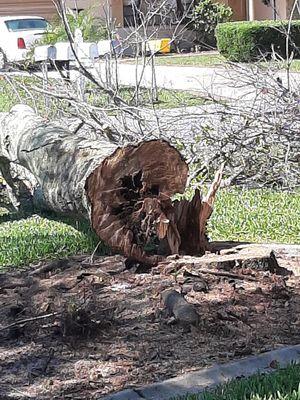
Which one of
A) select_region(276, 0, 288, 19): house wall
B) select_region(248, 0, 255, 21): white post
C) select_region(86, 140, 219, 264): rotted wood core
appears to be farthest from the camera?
select_region(248, 0, 255, 21): white post

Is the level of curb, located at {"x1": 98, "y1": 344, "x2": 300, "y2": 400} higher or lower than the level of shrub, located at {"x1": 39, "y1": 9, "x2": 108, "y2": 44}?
lower

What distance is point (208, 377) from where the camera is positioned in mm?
4004

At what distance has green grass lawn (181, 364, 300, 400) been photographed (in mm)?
3605

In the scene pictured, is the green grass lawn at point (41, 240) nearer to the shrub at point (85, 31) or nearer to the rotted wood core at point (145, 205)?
the rotted wood core at point (145, 205)

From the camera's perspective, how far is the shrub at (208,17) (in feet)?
108

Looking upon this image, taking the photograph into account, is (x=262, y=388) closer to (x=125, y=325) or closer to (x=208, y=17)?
(x=125, y=325)

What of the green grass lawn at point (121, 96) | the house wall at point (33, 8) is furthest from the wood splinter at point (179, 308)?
the house wall at point (33, 8)

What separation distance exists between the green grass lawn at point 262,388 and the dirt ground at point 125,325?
1.23 ft

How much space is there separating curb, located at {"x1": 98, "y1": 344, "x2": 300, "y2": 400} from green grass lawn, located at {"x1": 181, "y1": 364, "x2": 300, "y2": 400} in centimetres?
12

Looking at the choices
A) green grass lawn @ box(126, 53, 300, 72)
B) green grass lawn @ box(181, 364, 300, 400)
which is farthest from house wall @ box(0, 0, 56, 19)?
green grass lawn @ box(181, 364, 300, 400)

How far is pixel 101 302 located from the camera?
16.3 feet

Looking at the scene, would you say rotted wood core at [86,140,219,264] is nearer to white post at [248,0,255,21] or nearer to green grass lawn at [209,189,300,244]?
green grass lawn at [209,189,300,244]

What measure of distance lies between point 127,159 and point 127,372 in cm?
181

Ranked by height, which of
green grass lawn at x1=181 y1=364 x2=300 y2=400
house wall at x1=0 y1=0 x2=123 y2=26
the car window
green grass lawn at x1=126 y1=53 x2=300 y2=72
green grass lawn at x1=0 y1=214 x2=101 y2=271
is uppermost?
house wall at x1=0 y1=0 x2=123 y2=26
